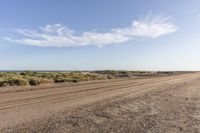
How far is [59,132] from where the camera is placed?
24.4ft

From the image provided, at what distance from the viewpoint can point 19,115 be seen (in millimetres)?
9578

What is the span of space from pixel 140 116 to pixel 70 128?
3224mm

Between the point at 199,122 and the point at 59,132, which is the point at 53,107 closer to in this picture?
the point at 59,132

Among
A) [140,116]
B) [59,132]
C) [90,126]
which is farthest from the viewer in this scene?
[140,116]

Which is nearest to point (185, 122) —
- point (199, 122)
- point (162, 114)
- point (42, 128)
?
point (199, 122)

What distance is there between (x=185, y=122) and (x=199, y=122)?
0.48m

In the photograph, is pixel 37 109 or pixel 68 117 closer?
pixel 68 117

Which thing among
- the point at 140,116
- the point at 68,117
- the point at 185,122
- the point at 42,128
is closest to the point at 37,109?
the point at 68,117

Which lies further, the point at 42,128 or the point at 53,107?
the point at 53,107

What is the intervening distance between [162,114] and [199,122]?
1.72 m

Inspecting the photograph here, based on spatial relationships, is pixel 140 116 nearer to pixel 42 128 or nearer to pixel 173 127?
pixel 173 127

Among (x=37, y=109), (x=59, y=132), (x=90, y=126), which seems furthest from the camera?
(x=37, y=109)

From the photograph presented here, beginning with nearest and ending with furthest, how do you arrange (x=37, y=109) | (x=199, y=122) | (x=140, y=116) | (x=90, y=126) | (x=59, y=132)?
(x=59, y=132) < (x=90, y=126) < (x=199, y=122) < (x=140, y=116) < (x=37, y=109)

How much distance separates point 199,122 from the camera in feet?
29.8
